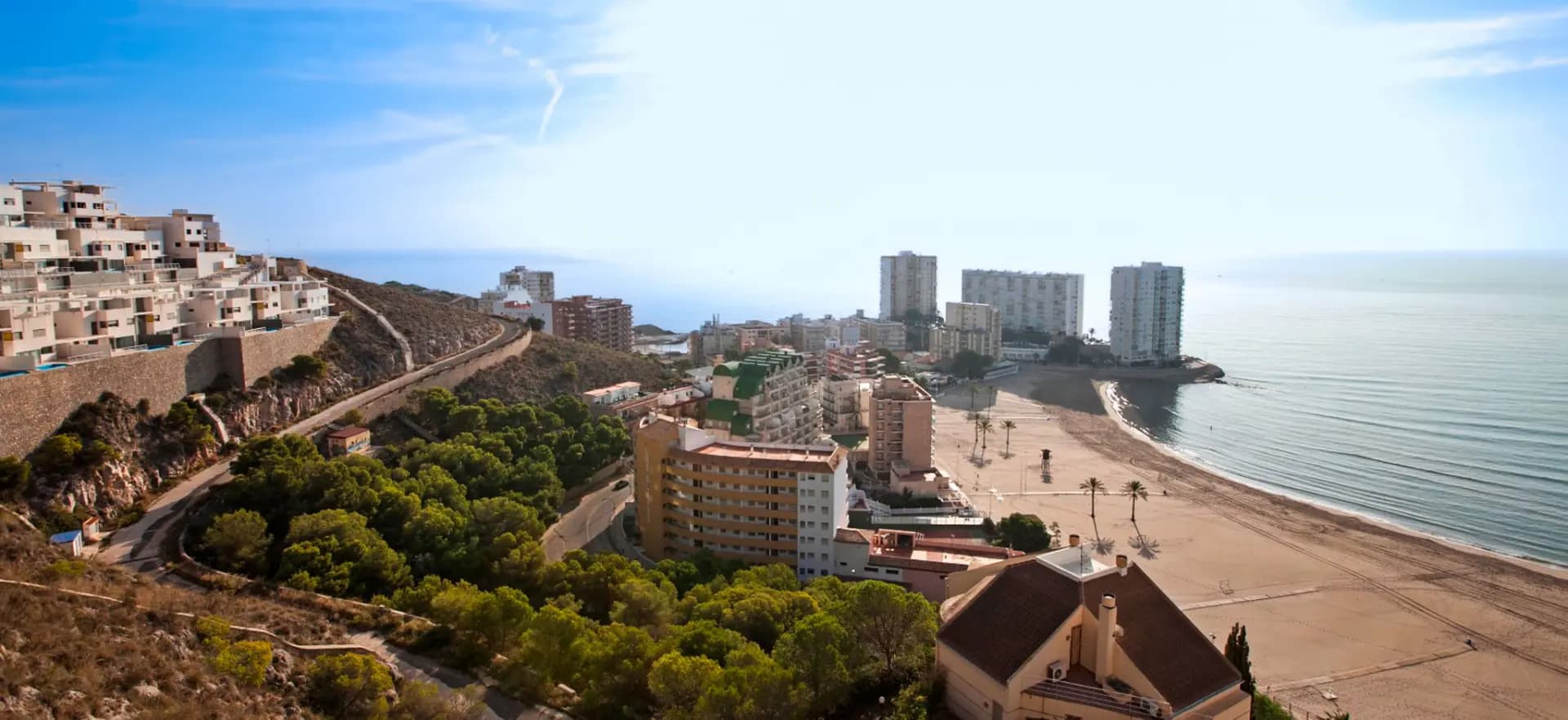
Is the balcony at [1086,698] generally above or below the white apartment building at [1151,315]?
below

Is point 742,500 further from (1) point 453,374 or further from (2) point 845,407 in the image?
(2) point 845,407

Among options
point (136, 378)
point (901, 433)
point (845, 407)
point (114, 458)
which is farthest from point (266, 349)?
point (845, 407)

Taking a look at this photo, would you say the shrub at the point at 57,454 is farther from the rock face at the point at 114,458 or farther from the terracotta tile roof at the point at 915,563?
the terracotta tile roof at the point at 915,563

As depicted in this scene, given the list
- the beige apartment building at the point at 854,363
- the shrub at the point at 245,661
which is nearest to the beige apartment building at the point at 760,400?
the beige apartment building at the point at 854,363

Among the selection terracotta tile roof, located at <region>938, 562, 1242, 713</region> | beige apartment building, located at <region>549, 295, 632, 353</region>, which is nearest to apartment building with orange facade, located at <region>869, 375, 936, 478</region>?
terracotta tile roof, located at <region>938, 562, 1242, 713</region>

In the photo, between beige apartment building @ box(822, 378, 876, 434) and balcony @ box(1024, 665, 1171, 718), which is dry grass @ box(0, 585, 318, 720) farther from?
beige apartment building @ box(822, 378, 876, 434)

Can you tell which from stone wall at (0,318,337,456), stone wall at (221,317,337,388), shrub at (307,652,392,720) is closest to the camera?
shrub at (307,652,392,720)
